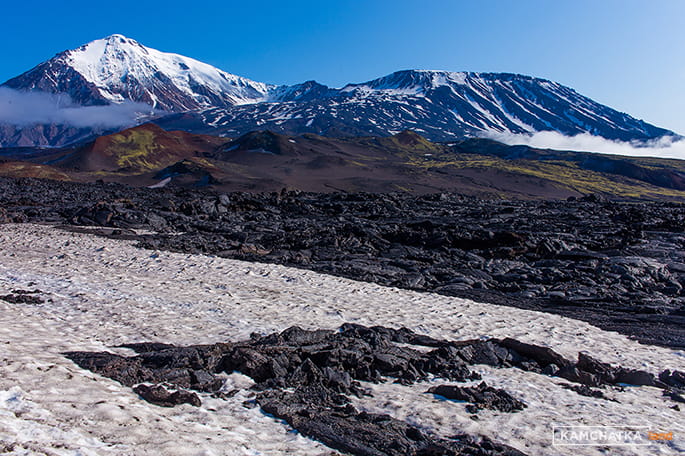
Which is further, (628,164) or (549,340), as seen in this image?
(628,164)

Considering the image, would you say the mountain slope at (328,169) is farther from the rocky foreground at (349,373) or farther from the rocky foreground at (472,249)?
the rocky foreground at (349,373)

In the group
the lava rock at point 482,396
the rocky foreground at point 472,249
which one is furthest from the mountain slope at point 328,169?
the lava rock at point 482,396

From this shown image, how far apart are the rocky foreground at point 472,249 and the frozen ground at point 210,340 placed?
6.99 feet

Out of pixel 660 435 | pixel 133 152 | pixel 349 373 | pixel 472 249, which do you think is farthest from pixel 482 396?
pixel 133 152

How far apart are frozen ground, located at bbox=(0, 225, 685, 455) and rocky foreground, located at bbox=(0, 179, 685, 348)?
2131mm

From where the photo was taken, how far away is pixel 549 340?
473 inches

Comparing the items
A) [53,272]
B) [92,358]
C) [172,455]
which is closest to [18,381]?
[92,358]

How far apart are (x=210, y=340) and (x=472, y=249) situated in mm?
18752

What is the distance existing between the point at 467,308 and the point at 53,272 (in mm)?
13034

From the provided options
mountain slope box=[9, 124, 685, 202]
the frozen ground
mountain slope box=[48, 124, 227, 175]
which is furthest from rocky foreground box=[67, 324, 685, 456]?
mountain slope box=[48, 124, 227, 175]

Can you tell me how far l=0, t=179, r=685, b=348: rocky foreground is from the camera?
54.9 ft

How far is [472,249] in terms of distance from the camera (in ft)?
85.8

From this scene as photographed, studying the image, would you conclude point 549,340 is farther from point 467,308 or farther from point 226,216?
point 226,216

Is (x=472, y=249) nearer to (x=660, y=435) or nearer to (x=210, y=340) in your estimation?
(x=210, y=340)
